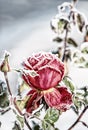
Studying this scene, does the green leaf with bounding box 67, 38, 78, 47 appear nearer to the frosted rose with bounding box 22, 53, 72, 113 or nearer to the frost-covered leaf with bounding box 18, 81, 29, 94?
the frosted rose with bounding box 22, 53, 72, 113

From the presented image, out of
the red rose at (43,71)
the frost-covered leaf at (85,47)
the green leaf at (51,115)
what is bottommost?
the green leaf at (51,115)

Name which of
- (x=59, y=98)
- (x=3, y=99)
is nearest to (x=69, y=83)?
(x=59, y=98)

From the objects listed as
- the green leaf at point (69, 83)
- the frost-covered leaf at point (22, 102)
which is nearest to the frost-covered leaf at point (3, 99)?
the frost-covered leaf at point (22, 102)

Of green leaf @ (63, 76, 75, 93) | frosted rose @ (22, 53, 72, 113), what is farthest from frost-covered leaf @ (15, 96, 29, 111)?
green leaf @ (63, 76, 75, 93)

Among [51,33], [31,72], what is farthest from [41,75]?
[51,33]

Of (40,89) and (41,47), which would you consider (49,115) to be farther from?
(41,47)

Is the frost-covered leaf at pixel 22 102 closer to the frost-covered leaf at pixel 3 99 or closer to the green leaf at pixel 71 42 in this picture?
the frost-covered leaf at pixel 3 99
